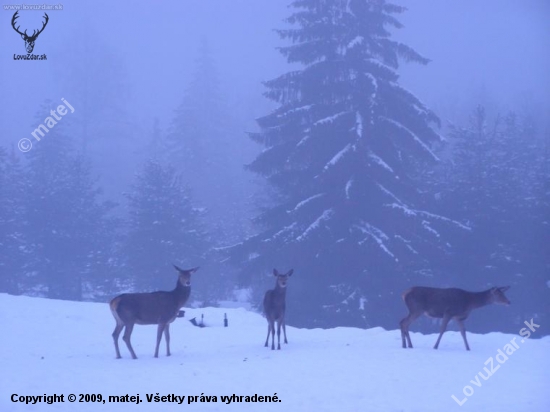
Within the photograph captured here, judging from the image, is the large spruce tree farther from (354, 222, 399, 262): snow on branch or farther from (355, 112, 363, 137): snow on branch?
(355, 112, 363, 137): snow on branch

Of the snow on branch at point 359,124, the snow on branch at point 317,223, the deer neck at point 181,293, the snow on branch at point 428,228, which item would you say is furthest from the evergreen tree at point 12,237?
the deer neck at point 181,293

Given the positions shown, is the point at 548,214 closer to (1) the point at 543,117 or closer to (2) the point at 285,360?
(2) the point at 285,360

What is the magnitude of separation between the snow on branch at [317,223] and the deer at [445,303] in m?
14.6

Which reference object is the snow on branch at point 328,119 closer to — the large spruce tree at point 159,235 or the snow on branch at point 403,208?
the snow on branch at point 403,208

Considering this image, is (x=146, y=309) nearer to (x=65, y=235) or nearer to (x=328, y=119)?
(x=328, y=119)

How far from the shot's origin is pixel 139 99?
384 feet

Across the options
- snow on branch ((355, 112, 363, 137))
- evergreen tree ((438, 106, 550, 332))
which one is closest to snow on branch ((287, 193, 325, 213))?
snow on branch ((355, 112, 363, 137))

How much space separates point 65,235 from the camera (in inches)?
1795

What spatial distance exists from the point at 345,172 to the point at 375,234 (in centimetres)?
336

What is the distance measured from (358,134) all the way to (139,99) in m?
94.2

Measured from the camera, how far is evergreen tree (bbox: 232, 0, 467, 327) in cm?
2953

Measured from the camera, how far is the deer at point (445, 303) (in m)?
14.0

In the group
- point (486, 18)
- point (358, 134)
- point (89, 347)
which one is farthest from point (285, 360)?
point (486, 18)

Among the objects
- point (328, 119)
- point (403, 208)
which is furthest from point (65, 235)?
point (403, 208)
